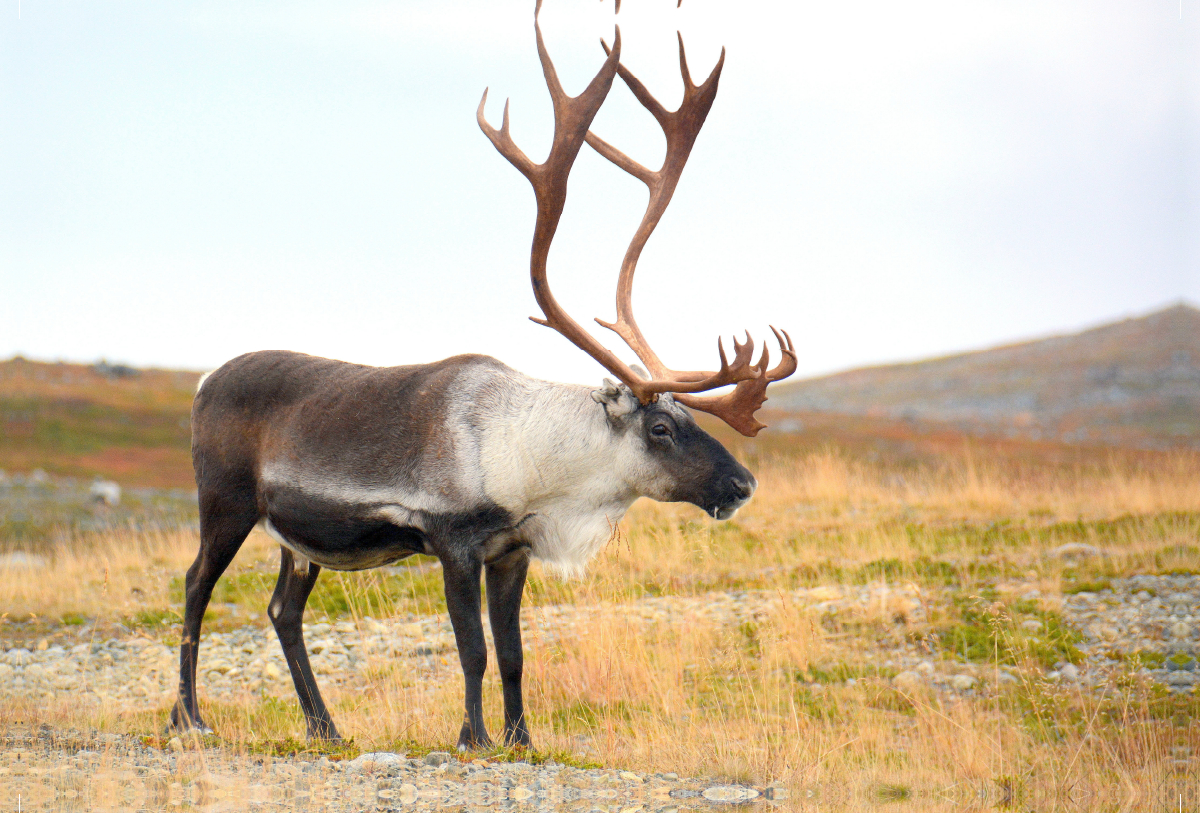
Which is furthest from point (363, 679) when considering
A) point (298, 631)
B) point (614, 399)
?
point (614, 399)

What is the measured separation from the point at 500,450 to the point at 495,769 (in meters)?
1.72

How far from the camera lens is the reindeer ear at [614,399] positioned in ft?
18.7

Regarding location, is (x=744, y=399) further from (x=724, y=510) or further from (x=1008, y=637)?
(x=1008, y=637)

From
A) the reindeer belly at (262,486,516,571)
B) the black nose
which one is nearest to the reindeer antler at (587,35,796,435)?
the black nose

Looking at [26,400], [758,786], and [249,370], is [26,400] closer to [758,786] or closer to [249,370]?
[249,370]

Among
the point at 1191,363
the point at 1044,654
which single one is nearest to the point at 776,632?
the point at 1044,654

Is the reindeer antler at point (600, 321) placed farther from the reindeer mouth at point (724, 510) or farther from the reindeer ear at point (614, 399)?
the reindeer mouth at point (724, 510)

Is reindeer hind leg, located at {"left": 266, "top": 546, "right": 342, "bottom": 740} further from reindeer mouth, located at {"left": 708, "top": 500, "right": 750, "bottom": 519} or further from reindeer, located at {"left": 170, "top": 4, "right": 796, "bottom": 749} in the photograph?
reindeer mouth, located at {"left": 708, "top": 500, "right": 750, "bottom": 519}

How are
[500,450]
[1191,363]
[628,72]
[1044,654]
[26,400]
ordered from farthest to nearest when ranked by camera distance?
1. [1191,363]
2. [26,400]
3. [1044,654]
4. [628,72]
5. [500,450]

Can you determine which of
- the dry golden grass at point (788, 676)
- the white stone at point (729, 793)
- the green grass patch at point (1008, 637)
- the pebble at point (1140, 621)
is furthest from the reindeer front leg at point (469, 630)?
the pebble at point (1140, 621)

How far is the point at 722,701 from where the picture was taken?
7.04 m

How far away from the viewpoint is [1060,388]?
6512 centimetres

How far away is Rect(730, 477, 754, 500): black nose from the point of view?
5617 millimetres

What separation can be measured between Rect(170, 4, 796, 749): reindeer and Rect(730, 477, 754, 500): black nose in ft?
0.04
